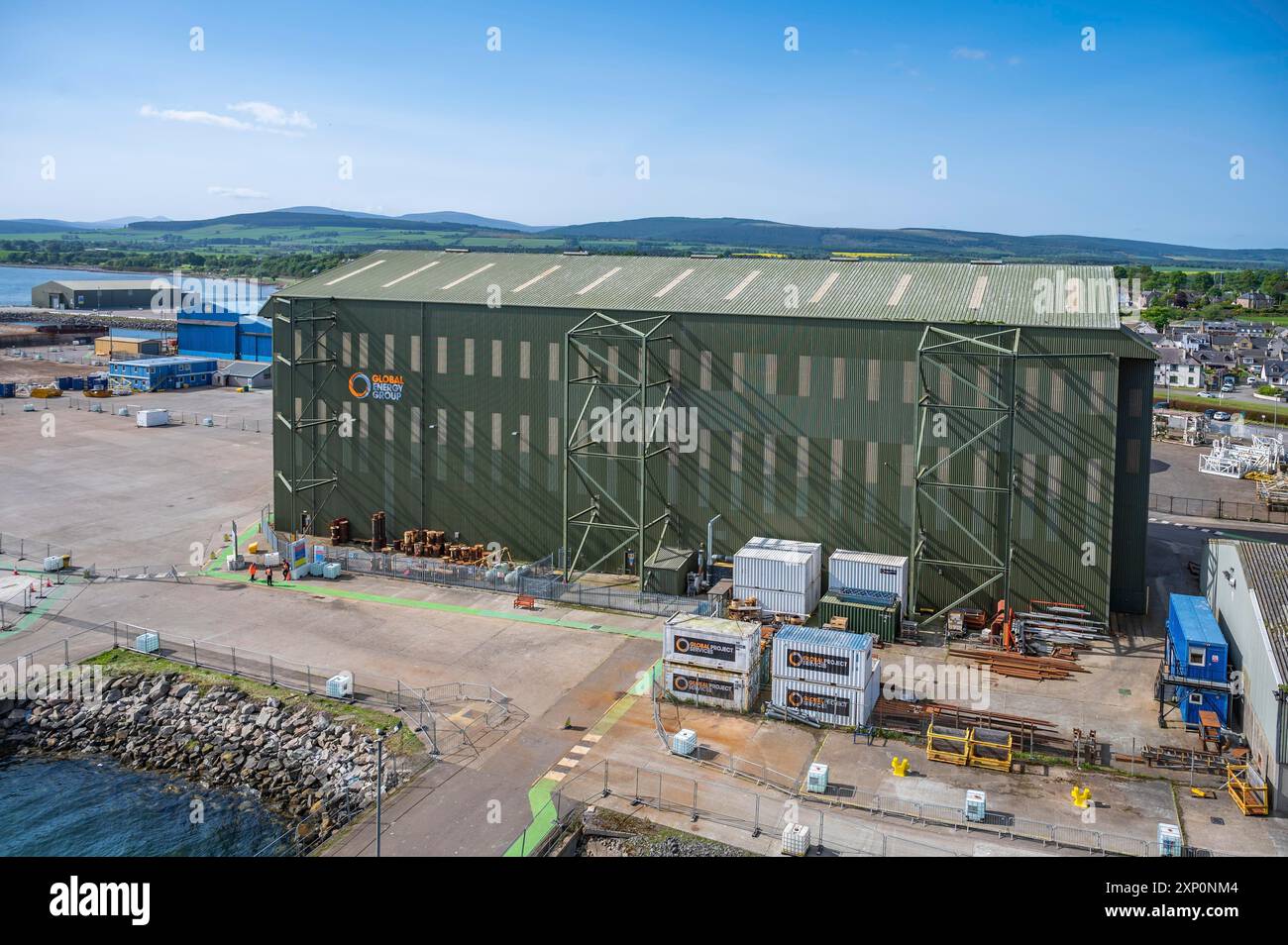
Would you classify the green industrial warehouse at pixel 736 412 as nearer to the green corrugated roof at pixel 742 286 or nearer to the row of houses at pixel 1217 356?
the green corrugated roof at pixel 742 286

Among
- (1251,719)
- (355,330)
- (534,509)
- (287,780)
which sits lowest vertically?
(287,780)

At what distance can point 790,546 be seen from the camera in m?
51.5

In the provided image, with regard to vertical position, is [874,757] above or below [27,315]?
below

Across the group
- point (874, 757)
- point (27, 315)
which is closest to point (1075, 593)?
point (874, 757)

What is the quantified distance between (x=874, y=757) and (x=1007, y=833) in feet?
19.1

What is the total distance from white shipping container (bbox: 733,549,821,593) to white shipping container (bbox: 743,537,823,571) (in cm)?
68

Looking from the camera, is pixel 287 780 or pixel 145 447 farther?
pixel 145 447

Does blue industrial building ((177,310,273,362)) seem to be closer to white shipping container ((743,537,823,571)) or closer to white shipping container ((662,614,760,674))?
white shipping container ((743,537,823,571))

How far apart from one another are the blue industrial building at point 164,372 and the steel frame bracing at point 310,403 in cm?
6477

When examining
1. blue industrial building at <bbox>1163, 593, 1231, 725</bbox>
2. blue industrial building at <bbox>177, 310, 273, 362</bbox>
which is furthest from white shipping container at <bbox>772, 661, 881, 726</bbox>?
blue industrial building at <bbox>177, 310, 273, 362</bbox>

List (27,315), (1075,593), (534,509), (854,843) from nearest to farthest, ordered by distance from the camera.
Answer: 1. (854,843)
2. (1075,593)
3. (534,509)
4. (27,315)

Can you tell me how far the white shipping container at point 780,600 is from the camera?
160 feet

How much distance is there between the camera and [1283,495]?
74.9m

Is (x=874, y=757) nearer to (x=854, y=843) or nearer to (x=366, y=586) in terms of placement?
(x=854, y=843)
